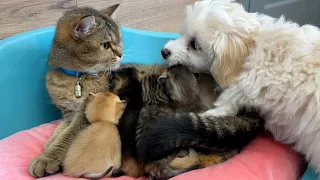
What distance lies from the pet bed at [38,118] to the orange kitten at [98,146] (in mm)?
98

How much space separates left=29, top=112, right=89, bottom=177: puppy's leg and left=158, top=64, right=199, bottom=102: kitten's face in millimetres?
295

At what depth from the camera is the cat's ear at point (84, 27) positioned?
4.32 feet

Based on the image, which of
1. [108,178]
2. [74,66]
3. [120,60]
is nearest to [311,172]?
[108,178]

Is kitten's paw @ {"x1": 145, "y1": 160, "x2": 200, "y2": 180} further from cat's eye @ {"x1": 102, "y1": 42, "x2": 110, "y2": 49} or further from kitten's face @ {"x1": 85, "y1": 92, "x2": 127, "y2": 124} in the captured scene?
cat's eye @ {"x1": 102, "y1": 42, "x2": 110, "y2": 49}

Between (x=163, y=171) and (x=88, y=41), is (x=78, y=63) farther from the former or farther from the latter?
(x=163, y=171)

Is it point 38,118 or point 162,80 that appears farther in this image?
point 38,118

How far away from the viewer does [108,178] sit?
1.20 meters

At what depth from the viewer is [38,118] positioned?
5.36 ft

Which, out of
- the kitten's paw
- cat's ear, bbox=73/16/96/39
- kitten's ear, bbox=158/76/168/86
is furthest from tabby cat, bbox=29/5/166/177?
the kitten's paw

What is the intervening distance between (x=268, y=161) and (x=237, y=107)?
19 centimetres

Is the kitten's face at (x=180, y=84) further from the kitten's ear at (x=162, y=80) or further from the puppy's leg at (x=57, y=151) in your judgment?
the puppy's leg at (x=57, y=151)

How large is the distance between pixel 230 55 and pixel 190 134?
0.96 feet

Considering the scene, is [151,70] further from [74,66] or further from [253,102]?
[253,102]

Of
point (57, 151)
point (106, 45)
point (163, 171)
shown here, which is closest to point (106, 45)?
point (106, 45)
